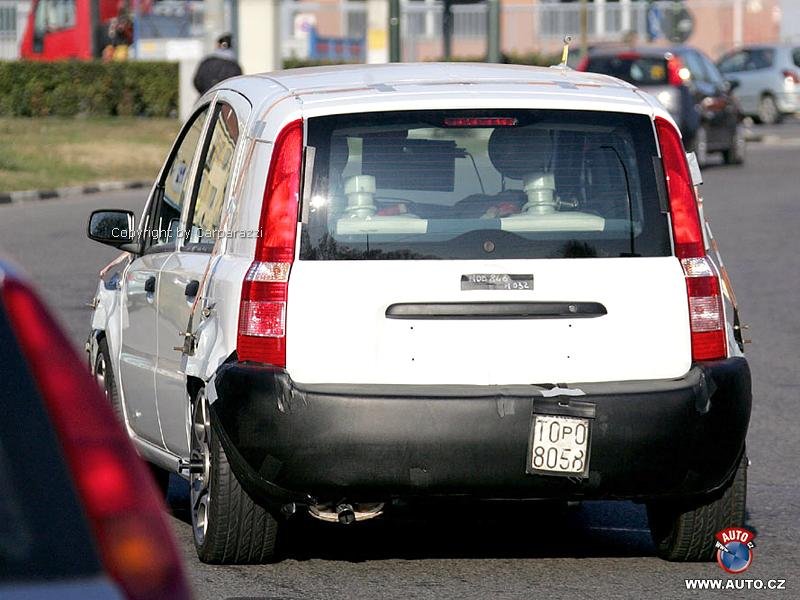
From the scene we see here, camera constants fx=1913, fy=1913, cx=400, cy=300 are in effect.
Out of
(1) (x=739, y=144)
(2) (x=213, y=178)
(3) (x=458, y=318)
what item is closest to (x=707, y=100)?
(1) (x=739, y=144)

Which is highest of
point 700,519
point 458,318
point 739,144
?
point 458,318

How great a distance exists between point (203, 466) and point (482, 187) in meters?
1.25

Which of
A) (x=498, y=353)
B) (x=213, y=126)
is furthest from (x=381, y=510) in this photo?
(x=213, y=126)

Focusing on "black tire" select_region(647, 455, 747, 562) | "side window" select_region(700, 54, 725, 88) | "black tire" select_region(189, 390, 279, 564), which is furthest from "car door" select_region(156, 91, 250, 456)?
"side window" select_region(700, 54, 725, 88)

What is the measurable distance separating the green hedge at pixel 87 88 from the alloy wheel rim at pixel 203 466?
1265 inches

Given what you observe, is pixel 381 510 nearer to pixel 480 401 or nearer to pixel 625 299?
pixel 480 401

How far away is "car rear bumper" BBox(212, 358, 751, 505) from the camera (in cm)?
555

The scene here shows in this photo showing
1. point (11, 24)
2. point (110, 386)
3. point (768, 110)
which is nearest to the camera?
point (110, 386)

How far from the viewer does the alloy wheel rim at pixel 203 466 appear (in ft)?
19.7

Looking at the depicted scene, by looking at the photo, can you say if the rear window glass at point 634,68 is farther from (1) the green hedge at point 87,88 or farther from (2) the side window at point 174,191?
(2) the side window at point 174,191

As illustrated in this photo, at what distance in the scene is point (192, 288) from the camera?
628 centimetres

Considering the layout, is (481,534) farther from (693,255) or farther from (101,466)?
(101,466)

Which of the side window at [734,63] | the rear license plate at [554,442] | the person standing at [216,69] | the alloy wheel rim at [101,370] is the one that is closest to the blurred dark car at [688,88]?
the person standing at [216,69]

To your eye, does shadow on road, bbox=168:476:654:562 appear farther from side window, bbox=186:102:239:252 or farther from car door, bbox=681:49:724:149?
car door, bbox=681:49:724:149
